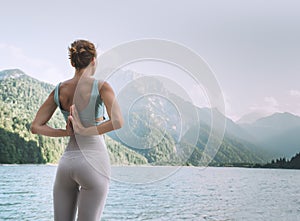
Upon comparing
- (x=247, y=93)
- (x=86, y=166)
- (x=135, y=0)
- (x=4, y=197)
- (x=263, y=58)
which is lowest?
(x=4, y=197)

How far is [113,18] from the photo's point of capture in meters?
74.4

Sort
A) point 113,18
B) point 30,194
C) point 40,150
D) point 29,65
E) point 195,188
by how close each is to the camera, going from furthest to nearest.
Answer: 1. point 29,65
2. point 113,18
3. point 40,150
4. point 195,188
5. point 30,194

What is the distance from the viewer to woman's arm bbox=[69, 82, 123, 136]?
5.63 feet

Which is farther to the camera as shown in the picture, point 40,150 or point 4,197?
point 40,150

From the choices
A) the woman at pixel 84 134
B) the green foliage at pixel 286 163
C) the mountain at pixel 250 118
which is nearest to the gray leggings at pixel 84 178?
the woman at pixel 84 134

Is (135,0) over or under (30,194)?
over

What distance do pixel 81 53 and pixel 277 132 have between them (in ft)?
371

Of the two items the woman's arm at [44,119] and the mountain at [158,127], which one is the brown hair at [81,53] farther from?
the mountain at [158,127]

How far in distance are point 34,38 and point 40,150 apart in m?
39.1

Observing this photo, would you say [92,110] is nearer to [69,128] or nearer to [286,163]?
[69,128]

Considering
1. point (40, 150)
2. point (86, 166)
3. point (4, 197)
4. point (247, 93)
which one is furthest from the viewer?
point (247, 93)

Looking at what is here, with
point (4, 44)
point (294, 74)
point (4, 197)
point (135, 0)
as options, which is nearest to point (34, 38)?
point (4, 44)

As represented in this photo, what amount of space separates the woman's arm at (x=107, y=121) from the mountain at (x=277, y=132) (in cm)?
9493

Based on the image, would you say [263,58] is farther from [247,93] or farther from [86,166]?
[86,166]
